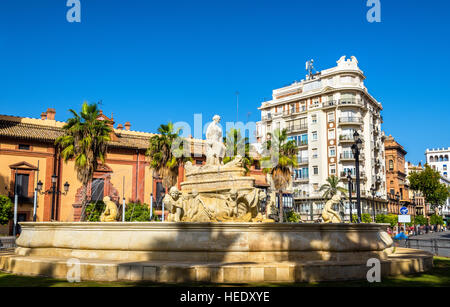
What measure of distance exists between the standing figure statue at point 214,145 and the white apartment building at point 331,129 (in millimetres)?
41002

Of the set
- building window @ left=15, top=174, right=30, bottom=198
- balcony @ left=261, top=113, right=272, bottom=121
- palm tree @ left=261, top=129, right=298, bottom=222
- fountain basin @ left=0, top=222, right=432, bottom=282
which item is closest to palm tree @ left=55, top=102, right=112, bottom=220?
building window @ left=15, top=174, right=30, bottom=198

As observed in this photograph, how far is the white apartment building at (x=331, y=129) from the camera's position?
59094mm

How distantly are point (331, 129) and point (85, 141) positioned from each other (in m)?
38.7

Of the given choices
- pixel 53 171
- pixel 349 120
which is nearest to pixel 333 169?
pixel 349 120

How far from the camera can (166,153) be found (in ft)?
110

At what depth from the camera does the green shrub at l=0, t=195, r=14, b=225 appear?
112 ft

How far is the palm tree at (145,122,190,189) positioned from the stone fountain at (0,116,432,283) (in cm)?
2088

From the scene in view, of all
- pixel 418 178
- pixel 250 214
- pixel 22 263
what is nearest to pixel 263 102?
pixel 418 178

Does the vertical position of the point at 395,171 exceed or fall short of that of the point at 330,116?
it falls short

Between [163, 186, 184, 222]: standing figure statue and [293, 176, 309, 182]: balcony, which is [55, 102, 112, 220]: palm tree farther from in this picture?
[293, 176, 309, 182]: balcony

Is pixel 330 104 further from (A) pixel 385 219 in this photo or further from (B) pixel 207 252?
(B) pixel 207 252
